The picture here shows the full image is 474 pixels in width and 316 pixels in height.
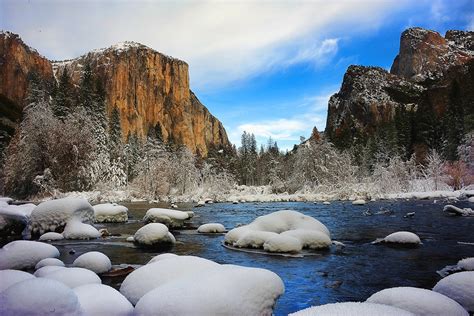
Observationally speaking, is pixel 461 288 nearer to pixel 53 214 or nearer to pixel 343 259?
pixel 343 259

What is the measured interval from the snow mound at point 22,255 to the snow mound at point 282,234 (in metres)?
6.01

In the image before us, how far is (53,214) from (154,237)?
5.03 metres

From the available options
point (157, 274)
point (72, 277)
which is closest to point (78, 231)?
point (72, 277)

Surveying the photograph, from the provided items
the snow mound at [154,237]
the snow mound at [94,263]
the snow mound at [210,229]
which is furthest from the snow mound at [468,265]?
the snow mound at [210,229]

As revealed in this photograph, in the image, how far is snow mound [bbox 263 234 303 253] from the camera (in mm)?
11375

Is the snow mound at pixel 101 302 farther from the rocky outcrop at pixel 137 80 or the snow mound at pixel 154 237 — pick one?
the rocky outcrop at pixel 137 80

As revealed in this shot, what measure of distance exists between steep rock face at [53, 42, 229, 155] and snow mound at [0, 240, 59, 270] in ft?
384

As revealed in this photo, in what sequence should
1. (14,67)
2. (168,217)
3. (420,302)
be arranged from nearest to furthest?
(420,302)
(168,217)
(14,67)

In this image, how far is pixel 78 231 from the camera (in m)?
14.4

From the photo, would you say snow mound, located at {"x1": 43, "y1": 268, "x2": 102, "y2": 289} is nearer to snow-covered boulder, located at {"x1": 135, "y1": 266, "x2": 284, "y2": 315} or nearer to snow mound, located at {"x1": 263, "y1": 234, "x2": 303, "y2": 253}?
snow-covered boulder, located at {"x1": 135, "y1": 266, "x2": 284, "y2": 315}

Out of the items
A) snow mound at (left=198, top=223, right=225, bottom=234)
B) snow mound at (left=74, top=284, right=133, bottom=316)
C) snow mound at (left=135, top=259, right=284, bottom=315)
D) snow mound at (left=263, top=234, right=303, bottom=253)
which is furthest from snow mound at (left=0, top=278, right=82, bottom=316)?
snow mound at (left=198, top=223, right=225, bottom=234)

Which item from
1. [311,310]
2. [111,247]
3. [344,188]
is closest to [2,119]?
[344,188]

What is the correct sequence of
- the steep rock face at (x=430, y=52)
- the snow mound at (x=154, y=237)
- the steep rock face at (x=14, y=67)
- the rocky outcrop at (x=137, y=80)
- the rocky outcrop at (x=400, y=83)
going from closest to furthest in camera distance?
the snow mound at (x=154, y=237) < the rocky outcrop at (x=400, y=83) < the steep rock face at (x=14, y=67) < the rocky outcrop at (x=137, y=80) < the steep rock face at (x=430, y=52)

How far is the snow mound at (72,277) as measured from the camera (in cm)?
626
